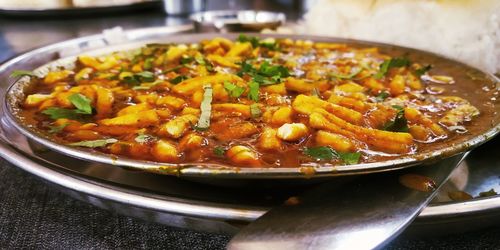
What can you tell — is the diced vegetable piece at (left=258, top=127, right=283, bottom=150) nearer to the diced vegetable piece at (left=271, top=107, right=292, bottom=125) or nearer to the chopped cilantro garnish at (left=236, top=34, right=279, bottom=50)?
the diced vegetable piece at (left=271, top=107, right=292, bottom=125)

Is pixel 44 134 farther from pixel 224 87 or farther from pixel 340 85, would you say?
pixel 340 85

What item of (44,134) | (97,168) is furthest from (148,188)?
(44,134)

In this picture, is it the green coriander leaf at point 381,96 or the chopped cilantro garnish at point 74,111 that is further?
the green coriander leaf at point 381,96

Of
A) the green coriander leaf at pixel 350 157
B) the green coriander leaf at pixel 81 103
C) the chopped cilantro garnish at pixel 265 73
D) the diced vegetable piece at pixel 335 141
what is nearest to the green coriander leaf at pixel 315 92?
the chopped cilantro garnish at pixel 265 73

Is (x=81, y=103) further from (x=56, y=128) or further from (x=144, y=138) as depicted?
(x=144, y=138)

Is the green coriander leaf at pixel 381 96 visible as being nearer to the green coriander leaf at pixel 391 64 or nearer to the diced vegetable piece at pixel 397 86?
the diced vegetable piece at pixel 397 86

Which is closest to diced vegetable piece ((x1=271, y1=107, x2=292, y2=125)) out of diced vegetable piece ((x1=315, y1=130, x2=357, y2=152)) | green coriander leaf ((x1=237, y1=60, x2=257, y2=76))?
diced vegetable piece ((x1=315, y1=130, x2=357, y2=152))

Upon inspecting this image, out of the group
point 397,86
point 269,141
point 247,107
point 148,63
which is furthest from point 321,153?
point 148,63

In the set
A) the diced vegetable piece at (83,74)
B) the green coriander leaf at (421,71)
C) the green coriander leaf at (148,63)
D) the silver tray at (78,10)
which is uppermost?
the green coriander leaf at (421,71)
